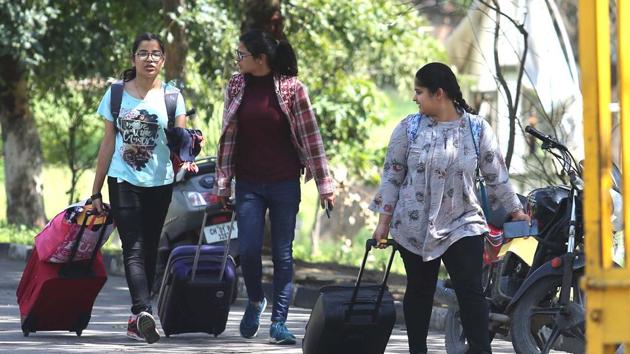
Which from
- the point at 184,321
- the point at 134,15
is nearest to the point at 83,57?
the point at 134,15

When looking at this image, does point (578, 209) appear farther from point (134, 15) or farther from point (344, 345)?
point (134, 15)

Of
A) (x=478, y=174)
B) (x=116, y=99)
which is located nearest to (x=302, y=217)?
(x=116, y=99)

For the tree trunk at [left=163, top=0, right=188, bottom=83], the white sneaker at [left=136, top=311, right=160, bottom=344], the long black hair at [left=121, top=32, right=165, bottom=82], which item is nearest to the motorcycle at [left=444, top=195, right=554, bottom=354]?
the white sneaker at [left=136, top=311, right=160, bottom=344]

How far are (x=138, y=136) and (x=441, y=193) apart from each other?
7.41ft

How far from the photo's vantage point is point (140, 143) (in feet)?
27.4

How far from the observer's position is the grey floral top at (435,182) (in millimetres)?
6746

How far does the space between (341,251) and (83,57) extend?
425 cm

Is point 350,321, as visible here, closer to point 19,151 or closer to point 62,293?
point 62,293

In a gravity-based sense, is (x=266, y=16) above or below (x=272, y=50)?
above

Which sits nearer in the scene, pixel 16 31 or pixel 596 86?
pixel 596 86

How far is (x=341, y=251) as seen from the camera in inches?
770

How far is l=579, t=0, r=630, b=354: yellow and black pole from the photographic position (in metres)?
3.80

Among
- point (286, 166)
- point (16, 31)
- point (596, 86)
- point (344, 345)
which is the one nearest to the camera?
point (596, 86)

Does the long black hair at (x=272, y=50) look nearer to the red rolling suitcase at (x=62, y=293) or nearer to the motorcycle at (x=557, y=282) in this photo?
the red rolling suitcase at (x=62, y=293)
